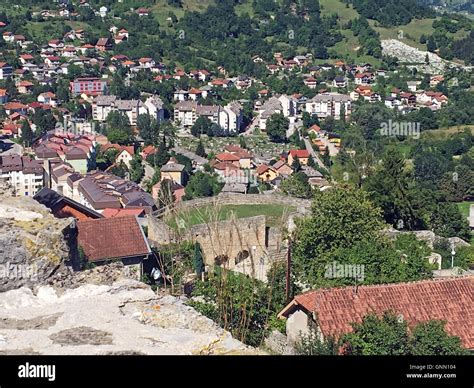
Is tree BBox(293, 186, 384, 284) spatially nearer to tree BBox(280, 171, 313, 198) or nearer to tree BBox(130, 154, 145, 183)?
tree BBox(280, 171, 313, 198)

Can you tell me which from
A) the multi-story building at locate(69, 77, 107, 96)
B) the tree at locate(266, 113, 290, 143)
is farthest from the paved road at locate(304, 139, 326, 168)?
the multi-story building at locate(69, 77, 107, 96)

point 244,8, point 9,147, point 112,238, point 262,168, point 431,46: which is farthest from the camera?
point 244,8

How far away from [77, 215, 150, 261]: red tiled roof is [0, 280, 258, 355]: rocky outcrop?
718 centimetres

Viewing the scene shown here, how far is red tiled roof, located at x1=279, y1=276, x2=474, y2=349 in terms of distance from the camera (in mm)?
11203

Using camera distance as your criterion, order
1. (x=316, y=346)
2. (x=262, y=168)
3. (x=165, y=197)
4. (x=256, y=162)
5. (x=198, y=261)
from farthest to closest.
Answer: (x=256, y=162) → (x=262, y=168) → (x=165, y=197) → (x=198, y=261) → (x=316, y=346)

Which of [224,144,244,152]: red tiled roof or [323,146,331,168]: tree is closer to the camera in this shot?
[224,144,244,152]: red tiled roof

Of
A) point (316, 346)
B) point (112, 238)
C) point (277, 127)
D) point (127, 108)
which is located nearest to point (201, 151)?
point (277, 127)

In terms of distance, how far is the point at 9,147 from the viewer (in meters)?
48.0

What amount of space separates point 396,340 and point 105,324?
4.79 m

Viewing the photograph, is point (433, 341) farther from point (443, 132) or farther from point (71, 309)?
point (443, 132)

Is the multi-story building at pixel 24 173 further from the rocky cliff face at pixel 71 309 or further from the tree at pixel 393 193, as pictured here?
the rocky cliff face at pixel 71 309

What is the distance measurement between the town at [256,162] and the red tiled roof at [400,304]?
0.09 feet
